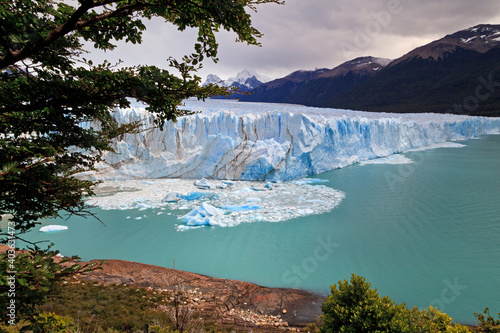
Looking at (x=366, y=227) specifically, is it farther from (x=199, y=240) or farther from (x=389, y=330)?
(x=389, y=330)

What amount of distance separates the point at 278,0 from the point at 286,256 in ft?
29.0

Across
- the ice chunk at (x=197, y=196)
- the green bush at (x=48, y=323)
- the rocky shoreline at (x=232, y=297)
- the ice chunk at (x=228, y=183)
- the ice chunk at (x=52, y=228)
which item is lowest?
the rocky shoreline at (x=232, y=297)

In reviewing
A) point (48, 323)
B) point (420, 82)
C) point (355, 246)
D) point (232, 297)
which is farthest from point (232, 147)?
point (420, 82)

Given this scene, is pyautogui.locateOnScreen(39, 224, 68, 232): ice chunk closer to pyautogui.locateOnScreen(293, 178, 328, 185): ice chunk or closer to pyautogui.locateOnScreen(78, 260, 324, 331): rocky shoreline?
pyautogui.locateOnScreen(78, 260, 324, 331): rocky shoreline

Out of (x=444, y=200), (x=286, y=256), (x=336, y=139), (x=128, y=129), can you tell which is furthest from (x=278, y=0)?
(x=336, y=139)

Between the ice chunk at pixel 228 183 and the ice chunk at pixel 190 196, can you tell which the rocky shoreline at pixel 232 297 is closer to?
the ice chunk at pixel 190 196

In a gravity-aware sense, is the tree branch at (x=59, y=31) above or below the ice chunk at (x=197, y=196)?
above

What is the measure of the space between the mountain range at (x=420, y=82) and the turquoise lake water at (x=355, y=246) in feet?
208

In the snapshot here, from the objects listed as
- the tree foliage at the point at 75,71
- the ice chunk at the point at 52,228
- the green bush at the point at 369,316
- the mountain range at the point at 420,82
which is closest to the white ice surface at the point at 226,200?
the ice chunk at the point at 52,228

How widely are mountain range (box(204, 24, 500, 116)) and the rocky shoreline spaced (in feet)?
239

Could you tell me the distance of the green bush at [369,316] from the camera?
3.43m

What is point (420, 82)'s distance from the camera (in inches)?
3762

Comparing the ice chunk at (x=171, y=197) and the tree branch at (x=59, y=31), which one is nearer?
the tree branch at (x=59, y=31)

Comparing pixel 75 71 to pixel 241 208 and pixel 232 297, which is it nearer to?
pixel 232 297
